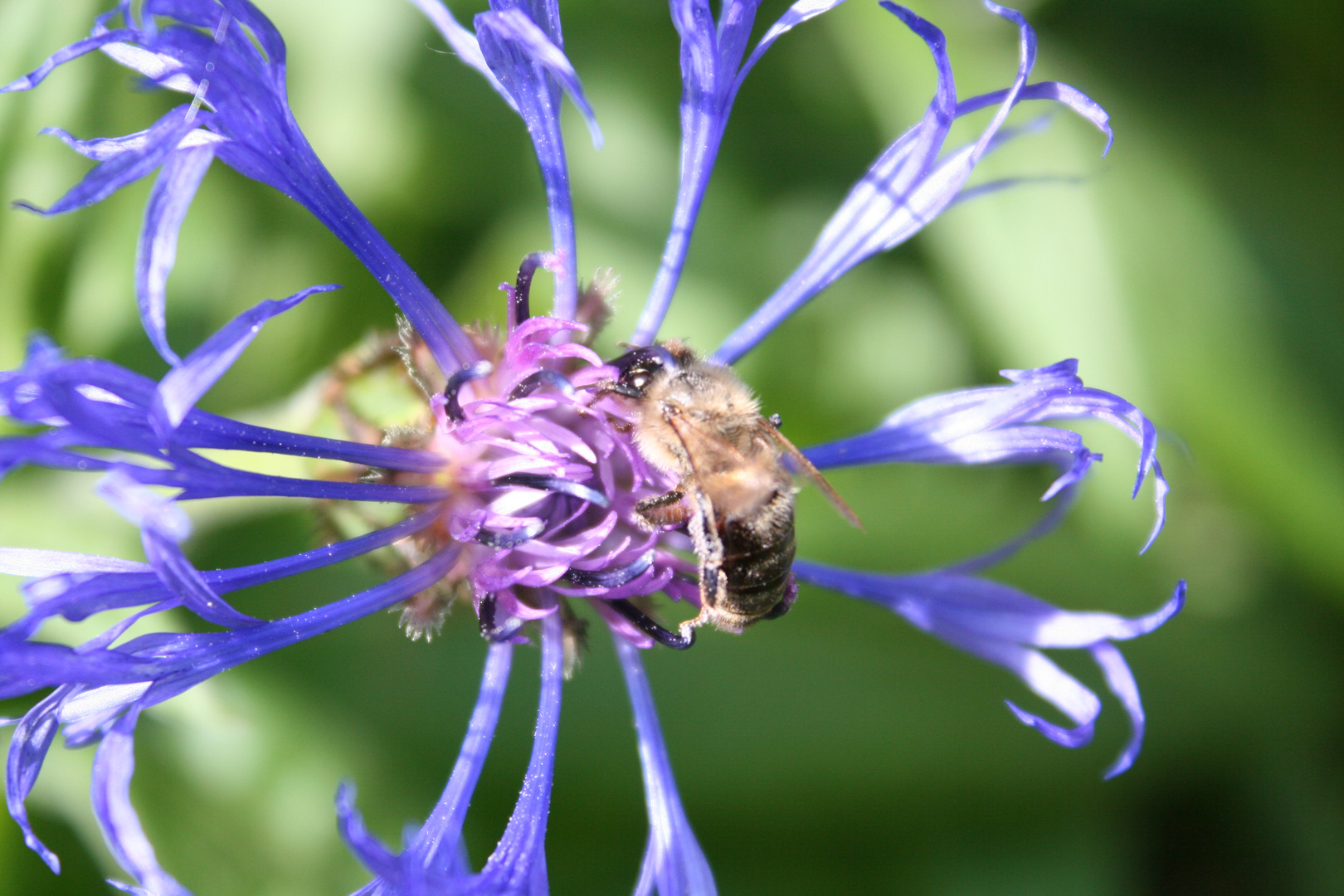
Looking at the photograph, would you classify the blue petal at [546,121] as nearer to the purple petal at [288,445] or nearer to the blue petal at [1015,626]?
the purple petal at [288,445]

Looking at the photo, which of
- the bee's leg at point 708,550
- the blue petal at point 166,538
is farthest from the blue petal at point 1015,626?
the blue petal at point 166,538

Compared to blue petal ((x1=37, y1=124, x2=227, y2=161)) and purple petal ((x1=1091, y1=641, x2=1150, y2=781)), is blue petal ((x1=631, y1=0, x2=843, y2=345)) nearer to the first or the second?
blue petal ((x1=37, y1=124, x2=227, y2=161))

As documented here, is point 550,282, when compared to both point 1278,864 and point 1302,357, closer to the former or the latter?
point 1302,357

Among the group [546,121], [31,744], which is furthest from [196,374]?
[546,121]

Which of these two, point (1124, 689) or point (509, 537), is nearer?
point (509, 537)

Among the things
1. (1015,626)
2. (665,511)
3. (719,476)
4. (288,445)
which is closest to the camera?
(288,445)

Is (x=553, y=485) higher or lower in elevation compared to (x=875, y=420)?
higher

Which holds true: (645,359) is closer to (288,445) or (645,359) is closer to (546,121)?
(546,121)

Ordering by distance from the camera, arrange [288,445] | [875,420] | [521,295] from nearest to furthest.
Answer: [288,445]
[521,295]
[875,420]

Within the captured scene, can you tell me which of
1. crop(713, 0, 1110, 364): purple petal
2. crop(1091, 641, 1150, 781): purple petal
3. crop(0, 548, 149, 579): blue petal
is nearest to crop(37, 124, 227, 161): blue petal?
crop(0, 548, 149, 579): blue petal
